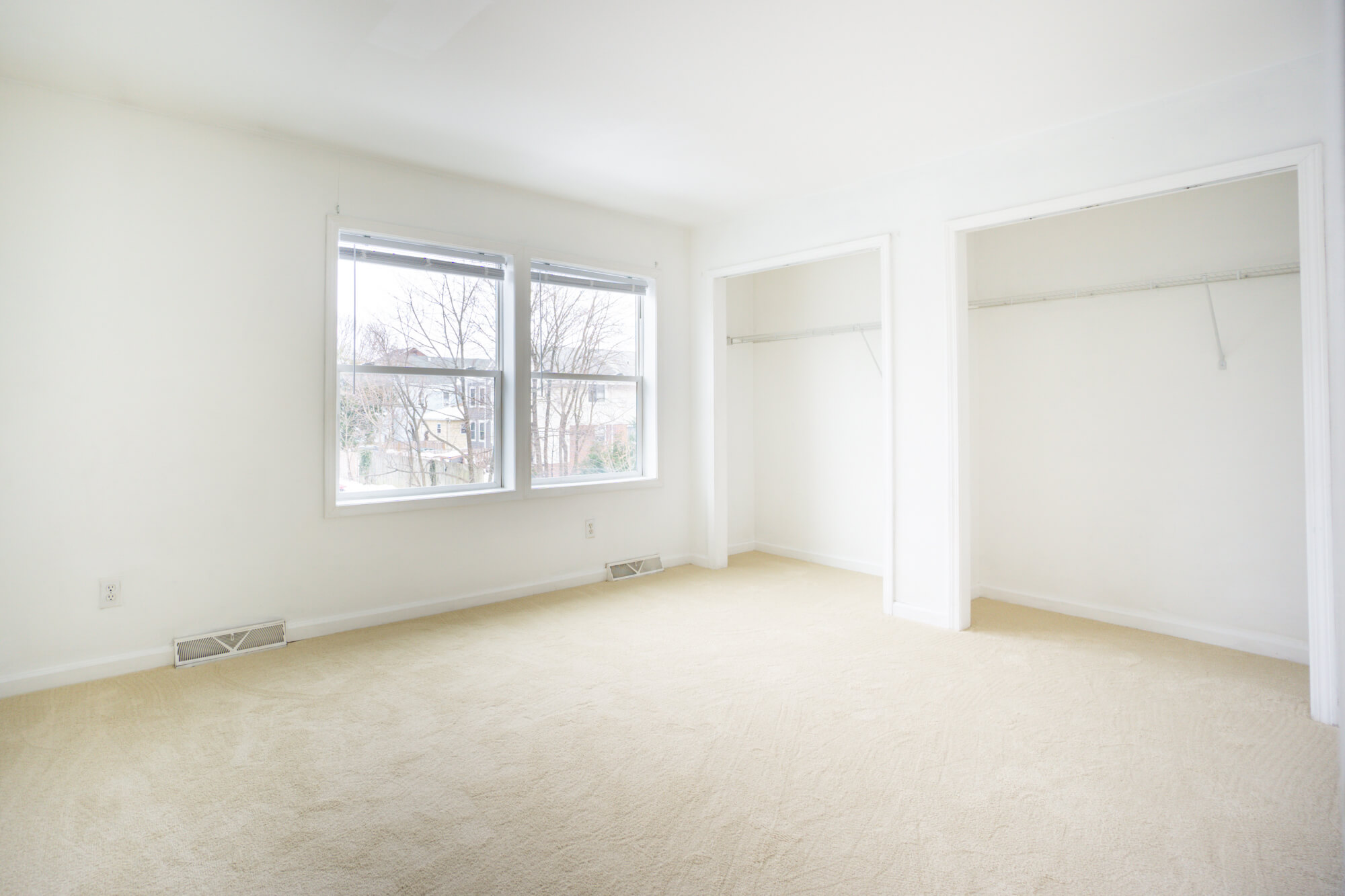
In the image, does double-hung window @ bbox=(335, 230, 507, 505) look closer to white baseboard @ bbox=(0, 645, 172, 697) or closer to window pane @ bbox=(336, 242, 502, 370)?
window pane @ bbox=(336, 242, 502, 370)

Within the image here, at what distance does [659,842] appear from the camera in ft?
6.24

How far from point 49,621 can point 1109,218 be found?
18.9 feet

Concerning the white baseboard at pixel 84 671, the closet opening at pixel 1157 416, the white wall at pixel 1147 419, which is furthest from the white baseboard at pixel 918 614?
the white baseboard at pixel 84 671

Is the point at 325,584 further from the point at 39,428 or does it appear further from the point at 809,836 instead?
the point at 809,836

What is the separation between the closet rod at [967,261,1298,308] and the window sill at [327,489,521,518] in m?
3.34

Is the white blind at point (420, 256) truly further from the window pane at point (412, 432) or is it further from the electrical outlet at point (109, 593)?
the electrical outlet at point (109, 593)

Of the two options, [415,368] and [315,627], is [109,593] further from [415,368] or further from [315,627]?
[415,368]

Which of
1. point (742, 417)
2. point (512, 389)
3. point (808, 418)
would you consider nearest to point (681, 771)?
point (512, 389)

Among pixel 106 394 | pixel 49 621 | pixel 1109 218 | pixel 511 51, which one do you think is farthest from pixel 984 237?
pixel 49 621

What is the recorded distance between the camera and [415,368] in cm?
396

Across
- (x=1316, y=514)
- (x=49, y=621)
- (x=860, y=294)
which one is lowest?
(x=49, y=621)

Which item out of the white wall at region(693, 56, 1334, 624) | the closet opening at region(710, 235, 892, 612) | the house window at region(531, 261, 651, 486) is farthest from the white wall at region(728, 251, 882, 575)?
the house window at region(531, 261, 651, 486)

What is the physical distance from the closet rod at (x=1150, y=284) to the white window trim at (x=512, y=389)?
237 cm

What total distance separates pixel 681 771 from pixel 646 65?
273 cm
